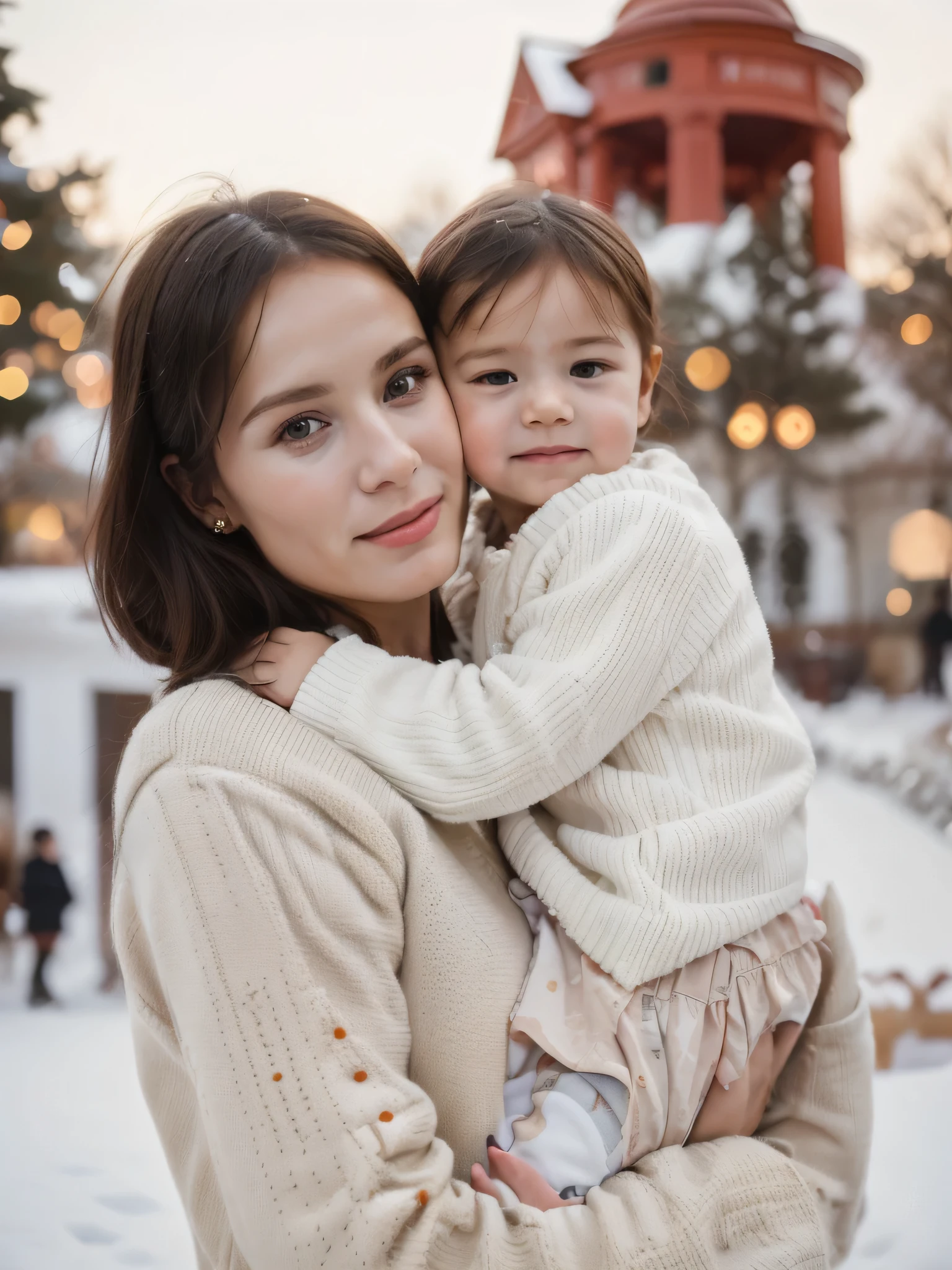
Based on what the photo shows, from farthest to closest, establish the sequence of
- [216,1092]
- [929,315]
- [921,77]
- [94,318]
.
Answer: [929,315] → [921,77] → [94,318] → [216,1092]

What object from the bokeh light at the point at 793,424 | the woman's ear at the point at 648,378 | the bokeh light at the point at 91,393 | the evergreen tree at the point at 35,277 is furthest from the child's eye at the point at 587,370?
the bokeh light at the point at 793,424

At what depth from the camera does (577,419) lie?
1.21 metres

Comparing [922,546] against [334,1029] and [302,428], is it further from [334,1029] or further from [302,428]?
[334,1029]

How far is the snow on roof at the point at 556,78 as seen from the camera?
3.35 meters

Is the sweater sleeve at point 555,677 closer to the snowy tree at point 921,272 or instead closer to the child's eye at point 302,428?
the child's eye at point 302,428

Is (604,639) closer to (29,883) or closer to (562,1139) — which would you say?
(562,1139)

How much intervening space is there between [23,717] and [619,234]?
2619 mm

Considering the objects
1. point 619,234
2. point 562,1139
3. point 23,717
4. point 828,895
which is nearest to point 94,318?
point 619,234

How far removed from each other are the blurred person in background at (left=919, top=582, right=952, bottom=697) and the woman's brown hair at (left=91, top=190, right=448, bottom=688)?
12.7ft

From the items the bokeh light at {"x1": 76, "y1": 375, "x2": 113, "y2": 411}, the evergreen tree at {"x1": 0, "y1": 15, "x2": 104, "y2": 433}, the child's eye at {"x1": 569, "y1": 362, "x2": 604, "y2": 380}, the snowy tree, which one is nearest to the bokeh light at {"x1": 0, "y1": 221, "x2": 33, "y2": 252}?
the evergreen tree at {"x1": 0, "y1": 15, "x2": 104, "y2": 433}

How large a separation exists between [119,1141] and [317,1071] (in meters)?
2.33

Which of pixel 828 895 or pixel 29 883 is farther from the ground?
pixel 828 895

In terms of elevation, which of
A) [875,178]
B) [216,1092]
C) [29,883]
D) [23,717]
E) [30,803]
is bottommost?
[29,883]

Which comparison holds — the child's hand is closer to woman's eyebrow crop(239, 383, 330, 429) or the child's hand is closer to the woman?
the woman
